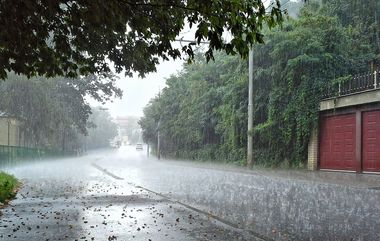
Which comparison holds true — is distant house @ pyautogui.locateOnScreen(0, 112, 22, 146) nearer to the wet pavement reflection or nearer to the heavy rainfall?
the heavy rainfall

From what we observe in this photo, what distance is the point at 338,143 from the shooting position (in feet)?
76.8

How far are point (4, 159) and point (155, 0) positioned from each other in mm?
26437

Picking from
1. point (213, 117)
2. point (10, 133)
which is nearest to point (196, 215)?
point (213, 117)

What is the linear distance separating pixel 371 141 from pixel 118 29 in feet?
55.1

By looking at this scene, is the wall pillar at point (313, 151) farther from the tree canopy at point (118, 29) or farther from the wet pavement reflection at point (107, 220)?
the tree canopy at point (118, 29)

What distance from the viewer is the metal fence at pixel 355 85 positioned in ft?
66.8

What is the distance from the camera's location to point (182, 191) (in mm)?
15250

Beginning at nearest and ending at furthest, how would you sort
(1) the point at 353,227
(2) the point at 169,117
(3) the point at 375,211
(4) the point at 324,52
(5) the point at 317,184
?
(1) the point at 353,227 < (3) the point at 375,211 < (5) the point at 317,184 < (4) the point at 324,52 < (2) the point at 169,117

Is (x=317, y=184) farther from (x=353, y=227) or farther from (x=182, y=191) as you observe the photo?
(x=353, y=227)

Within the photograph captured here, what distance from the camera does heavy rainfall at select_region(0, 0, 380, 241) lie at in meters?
6.73

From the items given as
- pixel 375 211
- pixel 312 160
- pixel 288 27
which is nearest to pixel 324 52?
pixel 288 27

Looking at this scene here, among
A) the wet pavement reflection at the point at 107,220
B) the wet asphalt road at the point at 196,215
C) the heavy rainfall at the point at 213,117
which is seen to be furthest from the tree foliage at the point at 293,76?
the wet pavement reflection at the point at 107,220

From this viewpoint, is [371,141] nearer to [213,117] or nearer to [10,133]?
[213,117]

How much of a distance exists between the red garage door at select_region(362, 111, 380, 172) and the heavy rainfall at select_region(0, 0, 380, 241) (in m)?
0.08
